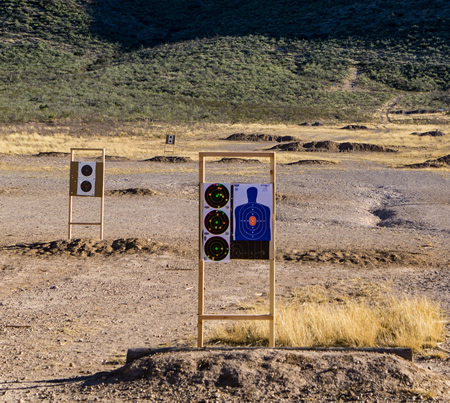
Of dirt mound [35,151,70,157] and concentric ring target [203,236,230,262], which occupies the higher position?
dirt mound [35,151,70,157]

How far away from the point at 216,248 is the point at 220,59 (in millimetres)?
72635

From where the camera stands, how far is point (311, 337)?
658 cm

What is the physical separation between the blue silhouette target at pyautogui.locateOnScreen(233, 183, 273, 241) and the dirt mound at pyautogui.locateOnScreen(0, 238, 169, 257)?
20.1ft

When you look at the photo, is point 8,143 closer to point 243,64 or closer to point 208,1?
point 243,64

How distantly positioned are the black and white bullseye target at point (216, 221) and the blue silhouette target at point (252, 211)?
0.24ft

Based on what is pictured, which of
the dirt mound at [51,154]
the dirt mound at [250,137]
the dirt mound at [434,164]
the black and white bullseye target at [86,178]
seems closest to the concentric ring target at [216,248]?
the black and white bullseye target at [86,178]

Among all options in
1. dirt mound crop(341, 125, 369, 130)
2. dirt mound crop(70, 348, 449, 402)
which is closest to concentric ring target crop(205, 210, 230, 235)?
dirt mound crop(70, 348, 449, 402)

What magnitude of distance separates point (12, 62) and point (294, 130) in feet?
130

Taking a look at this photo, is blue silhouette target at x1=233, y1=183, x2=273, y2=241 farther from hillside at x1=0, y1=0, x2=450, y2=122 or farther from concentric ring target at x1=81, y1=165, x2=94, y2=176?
hillside at x1=0, y1=0, x2=450, y2=122

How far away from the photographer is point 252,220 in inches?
238

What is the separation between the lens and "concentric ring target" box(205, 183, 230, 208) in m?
6.02

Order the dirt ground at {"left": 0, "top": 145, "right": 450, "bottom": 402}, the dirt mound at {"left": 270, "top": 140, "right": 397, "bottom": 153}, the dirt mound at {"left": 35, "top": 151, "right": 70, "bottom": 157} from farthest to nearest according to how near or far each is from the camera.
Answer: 1. the dirt mound at {"left": 270, "top": 140, "right": 397, "bottom": 153}
2. the dirt mound at {"left": 35, "top": 151, "right": 70, "bottom": 157}
3. the dirt ground at {"left": 0, "top": 145, "right": 450, "bottom": 402}

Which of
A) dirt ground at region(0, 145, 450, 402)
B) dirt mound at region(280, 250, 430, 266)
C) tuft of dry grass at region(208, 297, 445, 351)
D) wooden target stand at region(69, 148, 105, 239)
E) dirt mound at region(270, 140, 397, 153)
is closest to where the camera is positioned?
dirt ground at region(0, 145, 450, 402)

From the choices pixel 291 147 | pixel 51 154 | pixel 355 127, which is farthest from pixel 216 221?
pixel 355 127
